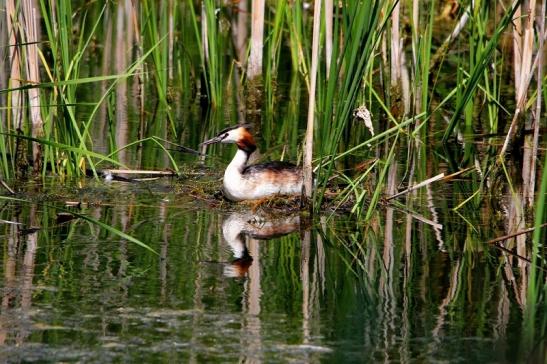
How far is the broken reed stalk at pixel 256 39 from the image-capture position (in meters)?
10.4

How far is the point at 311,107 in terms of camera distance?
6566mm

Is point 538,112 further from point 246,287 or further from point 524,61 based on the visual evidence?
point 246,287

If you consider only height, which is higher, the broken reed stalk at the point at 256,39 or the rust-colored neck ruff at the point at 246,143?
the broken reed stalk at the point at 256,39

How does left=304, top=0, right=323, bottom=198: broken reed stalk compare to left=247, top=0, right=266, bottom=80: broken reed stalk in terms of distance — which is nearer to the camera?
left=304, top=0, right=323, bottom=198: broken reed stalk

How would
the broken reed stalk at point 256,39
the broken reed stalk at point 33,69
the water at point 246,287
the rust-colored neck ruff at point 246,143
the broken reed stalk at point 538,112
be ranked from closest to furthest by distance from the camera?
the water at point 246,287 < the broken reed stalk at point 538,112 < the broken reed stalk at point 33,69 < the rust-colored neck ruff at point 246,143 < the broken reed stalk at point 256,39

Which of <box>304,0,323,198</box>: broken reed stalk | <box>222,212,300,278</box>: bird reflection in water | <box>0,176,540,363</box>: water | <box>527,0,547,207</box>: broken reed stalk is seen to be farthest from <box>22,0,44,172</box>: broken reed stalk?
<box>527,0,547,207</box>: broken reed stalk

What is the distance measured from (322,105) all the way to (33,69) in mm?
1781

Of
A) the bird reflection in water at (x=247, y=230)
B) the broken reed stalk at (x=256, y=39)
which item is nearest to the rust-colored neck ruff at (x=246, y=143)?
the bird reflection in water at (x=247, y=230)

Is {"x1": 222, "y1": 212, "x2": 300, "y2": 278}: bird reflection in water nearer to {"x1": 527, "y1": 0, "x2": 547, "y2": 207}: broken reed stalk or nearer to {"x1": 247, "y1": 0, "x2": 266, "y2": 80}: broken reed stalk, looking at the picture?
{"x1": 527, "y1": 0, "x2": 547, "y2": 207}: broken reed stalk

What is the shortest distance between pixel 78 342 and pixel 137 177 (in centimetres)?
328

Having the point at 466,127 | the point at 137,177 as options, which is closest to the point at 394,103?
the point at 466,127

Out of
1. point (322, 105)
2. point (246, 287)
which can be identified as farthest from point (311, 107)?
point (246, 287)

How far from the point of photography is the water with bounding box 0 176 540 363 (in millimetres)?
4613

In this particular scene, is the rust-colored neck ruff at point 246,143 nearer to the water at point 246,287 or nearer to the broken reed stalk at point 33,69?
the water at point 246,287
